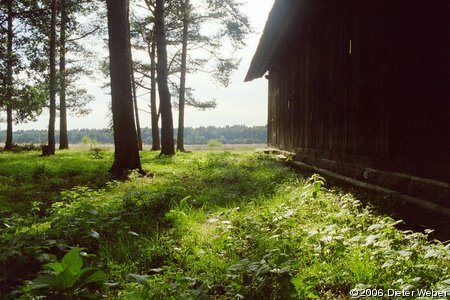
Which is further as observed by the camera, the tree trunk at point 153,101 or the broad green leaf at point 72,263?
the tree trunk at point 153,101

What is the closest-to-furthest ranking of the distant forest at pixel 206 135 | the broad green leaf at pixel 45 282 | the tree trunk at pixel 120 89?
the broad green leaf at pixel 45 282 → the tree trunk at pixel 120 89 → the distant forest at pixel 206 135

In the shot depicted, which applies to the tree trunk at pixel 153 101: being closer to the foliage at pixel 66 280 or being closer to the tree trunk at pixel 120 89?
the tree trunk at pixel 120 89

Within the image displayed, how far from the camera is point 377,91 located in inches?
183

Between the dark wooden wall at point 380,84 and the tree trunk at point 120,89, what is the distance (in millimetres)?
4329

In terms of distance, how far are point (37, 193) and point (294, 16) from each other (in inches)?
257

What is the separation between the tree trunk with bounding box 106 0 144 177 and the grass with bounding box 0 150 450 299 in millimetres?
2626

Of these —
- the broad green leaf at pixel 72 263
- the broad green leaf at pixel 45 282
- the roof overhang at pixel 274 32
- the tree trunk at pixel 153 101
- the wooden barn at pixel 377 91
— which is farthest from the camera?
the tree trunk at pixel 153 101

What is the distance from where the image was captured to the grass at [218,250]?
224 centimetres

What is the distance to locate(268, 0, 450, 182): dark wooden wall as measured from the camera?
3.75m

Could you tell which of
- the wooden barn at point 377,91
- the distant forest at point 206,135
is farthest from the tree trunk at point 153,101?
the distant forest at point 206,135

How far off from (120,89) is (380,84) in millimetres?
6017

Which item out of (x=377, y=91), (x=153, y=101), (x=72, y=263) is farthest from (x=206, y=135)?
(x=72, y=263)

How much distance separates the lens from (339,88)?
6020 millimetres

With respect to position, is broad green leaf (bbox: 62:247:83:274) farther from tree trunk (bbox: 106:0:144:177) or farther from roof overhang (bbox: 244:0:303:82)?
tree trunk (bbox: 106:0:144:177)
